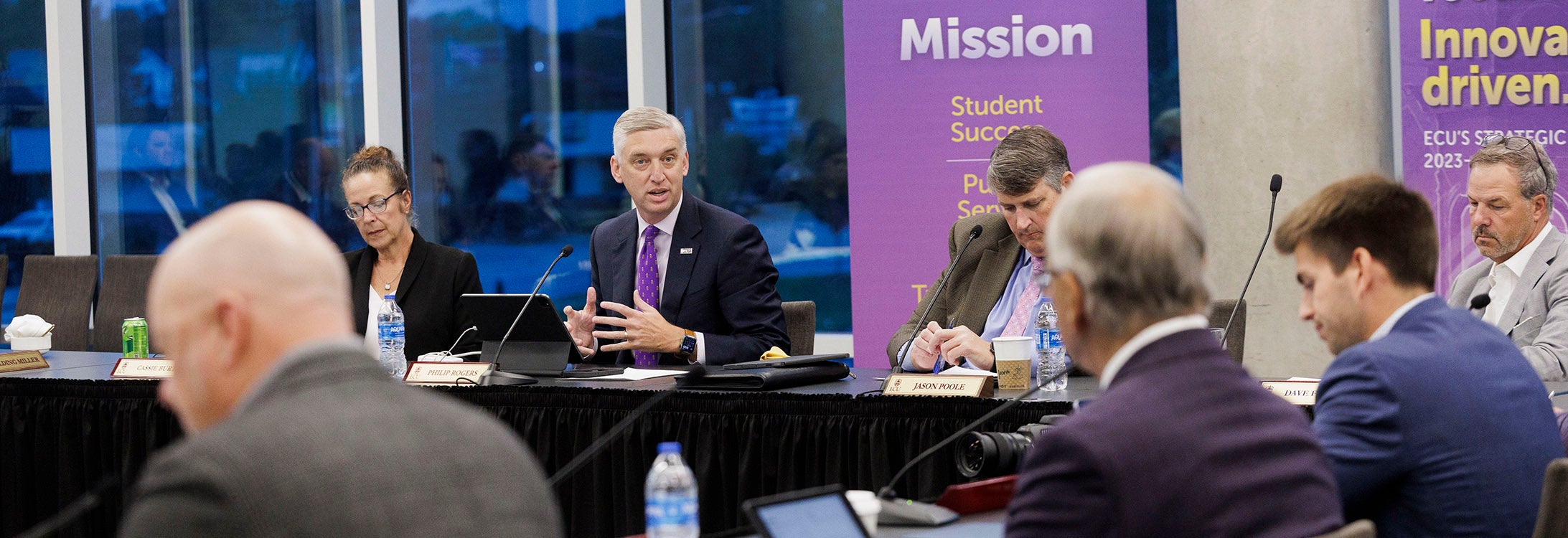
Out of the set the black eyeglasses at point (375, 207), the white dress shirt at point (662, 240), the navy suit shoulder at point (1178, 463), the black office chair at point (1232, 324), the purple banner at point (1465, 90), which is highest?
the purple banner at point (1465, 90)

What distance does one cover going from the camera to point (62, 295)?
16.6ft

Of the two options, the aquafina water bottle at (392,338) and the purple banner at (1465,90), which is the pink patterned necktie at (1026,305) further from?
the purple banner at (1465,90)

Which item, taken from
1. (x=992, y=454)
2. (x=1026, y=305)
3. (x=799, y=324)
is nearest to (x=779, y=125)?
(x=799, y=324)

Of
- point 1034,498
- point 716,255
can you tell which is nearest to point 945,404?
point 716,255

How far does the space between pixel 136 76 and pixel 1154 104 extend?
5279mm

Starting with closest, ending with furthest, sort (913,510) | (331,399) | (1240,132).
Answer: (331,399), (913,510), (1240,132)

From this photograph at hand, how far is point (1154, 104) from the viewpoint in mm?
6238

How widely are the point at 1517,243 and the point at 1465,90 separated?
1.25m

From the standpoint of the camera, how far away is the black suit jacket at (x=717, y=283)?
3.71 m

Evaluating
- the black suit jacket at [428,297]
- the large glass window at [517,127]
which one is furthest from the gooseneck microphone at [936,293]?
the large glass window at [517,127]

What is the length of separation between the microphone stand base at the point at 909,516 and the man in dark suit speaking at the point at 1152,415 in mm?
522

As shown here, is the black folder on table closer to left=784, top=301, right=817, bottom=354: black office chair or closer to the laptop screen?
left=784, top=301, right=817, bottom=354: black office chair

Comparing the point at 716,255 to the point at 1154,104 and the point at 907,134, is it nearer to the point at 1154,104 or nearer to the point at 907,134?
the point at 907,134

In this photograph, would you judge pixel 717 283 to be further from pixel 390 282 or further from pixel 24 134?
pixel 24 134
